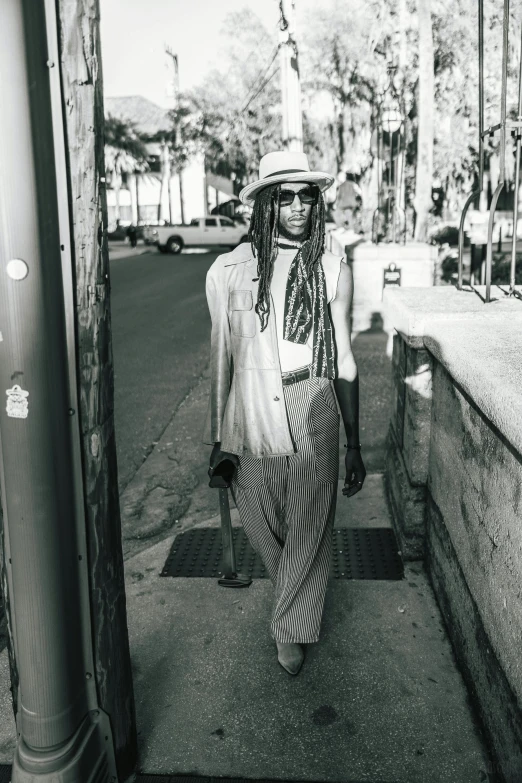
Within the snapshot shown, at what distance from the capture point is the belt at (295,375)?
296 centimetres

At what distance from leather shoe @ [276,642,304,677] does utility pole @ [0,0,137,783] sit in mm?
799

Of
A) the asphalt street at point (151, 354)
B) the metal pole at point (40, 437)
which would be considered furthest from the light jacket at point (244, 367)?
the asphalt street at point (151, 354)

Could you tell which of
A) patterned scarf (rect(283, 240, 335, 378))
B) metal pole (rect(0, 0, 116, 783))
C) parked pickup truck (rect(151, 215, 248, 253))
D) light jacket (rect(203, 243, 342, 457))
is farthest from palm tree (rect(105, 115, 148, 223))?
metal pole (rect(0, 0, 116, 783))

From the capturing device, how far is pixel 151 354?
9859 mm

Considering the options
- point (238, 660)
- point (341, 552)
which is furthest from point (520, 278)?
point (238, 660)

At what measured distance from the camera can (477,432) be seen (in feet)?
8.70

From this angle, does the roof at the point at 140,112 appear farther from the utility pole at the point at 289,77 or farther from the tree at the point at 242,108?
the utility pole at the point at 289,77

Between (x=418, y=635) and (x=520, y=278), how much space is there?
1596cm

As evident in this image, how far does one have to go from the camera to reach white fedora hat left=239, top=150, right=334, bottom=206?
9.64ft

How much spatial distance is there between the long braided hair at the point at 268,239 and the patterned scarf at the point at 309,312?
3 centimetres

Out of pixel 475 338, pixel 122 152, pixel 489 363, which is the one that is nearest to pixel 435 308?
pixel 475 338

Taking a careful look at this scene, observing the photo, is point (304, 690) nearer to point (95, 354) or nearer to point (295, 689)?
point (295, 689)

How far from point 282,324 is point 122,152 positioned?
57.4 metres

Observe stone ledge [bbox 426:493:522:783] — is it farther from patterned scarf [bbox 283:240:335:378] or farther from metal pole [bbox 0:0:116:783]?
metal pole [bbox 0:0:116:783]
